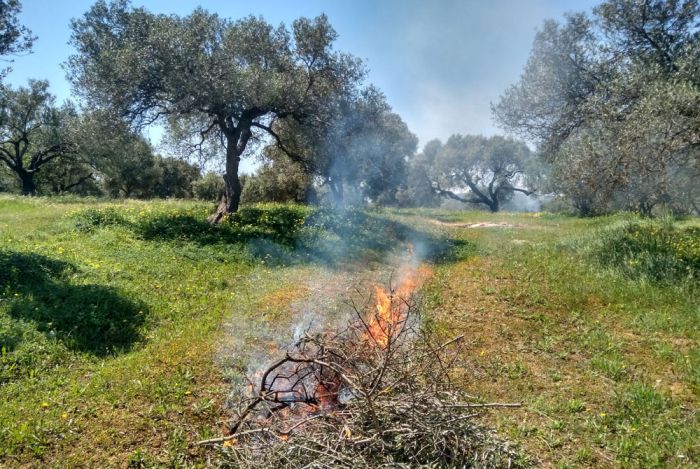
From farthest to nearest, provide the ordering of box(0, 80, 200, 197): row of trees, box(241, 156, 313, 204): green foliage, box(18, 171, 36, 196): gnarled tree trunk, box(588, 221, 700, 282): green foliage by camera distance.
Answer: box(18, 171, 36, 196): gnarled tree trunk, box(0, 80, 200, 197): row of trees, box(241, 156, 313, 204): green foliage, box(588, 221, 700, 282): green foliage

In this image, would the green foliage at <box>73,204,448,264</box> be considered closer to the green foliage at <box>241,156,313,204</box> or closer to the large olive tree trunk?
the large olive tree trunk

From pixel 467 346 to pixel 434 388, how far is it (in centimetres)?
273

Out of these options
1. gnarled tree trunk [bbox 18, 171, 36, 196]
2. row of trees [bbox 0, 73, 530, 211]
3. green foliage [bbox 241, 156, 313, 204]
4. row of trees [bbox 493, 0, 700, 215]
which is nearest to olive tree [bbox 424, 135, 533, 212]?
row of trees [bbox 0, 73, 530, 211]

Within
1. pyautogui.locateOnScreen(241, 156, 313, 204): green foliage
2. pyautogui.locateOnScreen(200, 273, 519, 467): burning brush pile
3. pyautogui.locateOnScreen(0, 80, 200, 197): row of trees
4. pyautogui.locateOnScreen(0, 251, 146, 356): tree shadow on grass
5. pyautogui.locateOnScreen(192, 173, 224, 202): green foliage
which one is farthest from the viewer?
pyautogui.locateOnScreen(192, 173, 224, 202): green foliage

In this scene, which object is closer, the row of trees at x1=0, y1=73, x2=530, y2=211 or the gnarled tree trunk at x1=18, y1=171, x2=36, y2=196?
the row of trees at x1=0, y1=73, x2=530, y2=211

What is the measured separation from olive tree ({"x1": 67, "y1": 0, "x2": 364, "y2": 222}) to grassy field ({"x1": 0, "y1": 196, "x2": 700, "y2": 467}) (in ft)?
13.9

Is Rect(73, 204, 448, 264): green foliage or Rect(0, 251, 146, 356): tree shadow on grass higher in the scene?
Rect(73, 204, 448, 264): green foliage

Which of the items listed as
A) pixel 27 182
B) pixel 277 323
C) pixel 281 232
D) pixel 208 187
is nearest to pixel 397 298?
pixel 277 323

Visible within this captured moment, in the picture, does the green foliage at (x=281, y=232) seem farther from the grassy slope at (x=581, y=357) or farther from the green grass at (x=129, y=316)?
the grassy slope at (x=581, y=357)

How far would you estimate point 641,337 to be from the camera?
25.1 ft

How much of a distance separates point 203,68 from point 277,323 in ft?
34.9

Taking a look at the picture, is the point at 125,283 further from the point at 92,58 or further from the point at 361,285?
the point at 92,58

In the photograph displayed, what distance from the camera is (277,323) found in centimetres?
795

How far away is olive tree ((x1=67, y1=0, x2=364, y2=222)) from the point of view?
14.5 m
